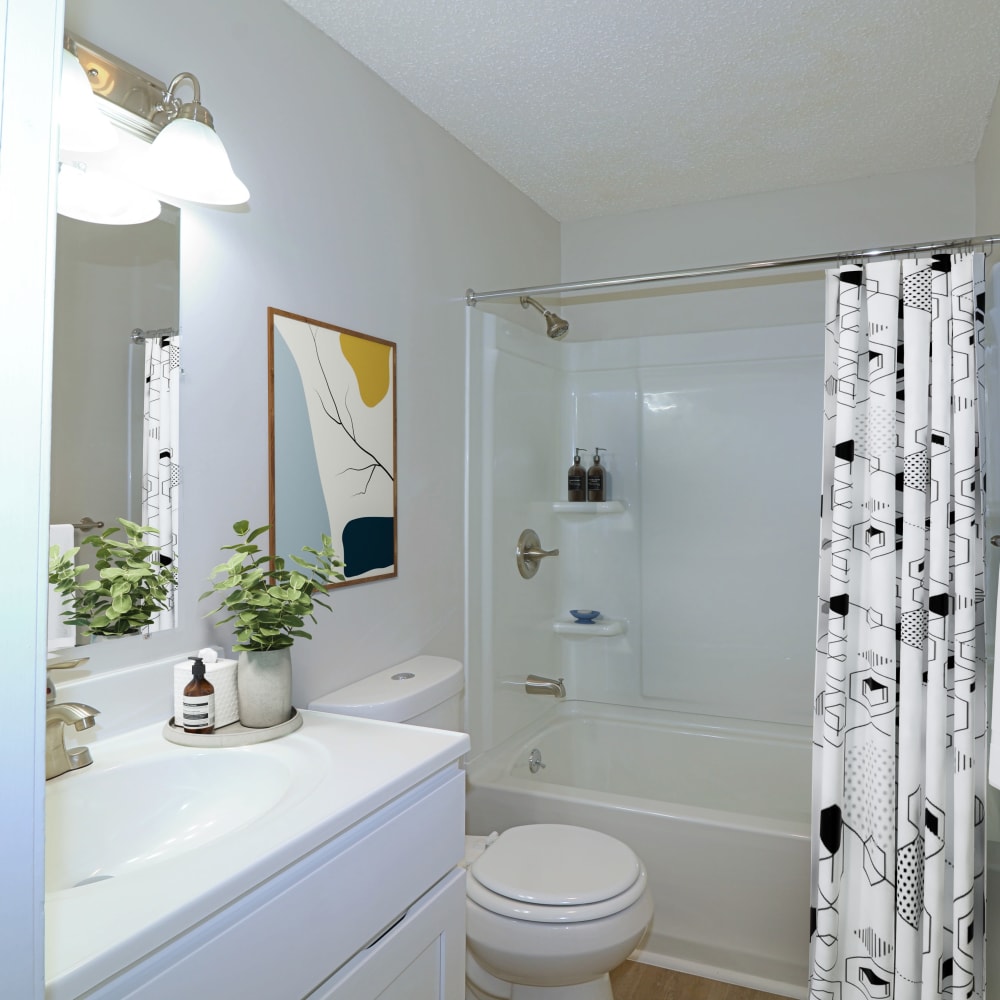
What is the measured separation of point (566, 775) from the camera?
3049 mm

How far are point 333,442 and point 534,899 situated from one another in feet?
3.88

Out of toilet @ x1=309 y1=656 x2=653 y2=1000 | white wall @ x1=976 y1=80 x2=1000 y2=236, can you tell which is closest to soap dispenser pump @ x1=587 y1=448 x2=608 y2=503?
toilet @ x1=309 y1=656 x2=653 y2=1000

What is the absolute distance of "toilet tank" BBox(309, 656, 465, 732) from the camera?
181cm

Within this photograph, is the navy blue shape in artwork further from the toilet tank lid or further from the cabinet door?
the cabinet door

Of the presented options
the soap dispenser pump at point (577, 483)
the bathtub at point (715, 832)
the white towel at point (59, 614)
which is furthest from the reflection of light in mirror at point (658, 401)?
the white towel at point (59, 614)

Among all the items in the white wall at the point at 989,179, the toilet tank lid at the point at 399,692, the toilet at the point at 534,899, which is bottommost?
the toilet at the point at 534,899

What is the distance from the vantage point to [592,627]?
314 centimetres

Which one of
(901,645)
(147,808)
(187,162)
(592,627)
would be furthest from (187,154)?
(592,627)

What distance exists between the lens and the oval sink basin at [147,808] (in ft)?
3.64

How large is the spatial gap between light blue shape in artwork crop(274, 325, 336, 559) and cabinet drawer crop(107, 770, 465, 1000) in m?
0.73

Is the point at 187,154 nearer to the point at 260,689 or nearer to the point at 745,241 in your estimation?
the point at 260,689

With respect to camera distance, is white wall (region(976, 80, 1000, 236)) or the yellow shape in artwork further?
white wall (region(976, 80, 1000, 236))

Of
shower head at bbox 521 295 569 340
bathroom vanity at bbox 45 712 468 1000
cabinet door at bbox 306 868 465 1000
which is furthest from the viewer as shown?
shower head at bbox 521 295 569 340

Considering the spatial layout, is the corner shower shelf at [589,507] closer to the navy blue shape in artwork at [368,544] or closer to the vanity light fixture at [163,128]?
the navy blue shape in artwork at [368,544]
